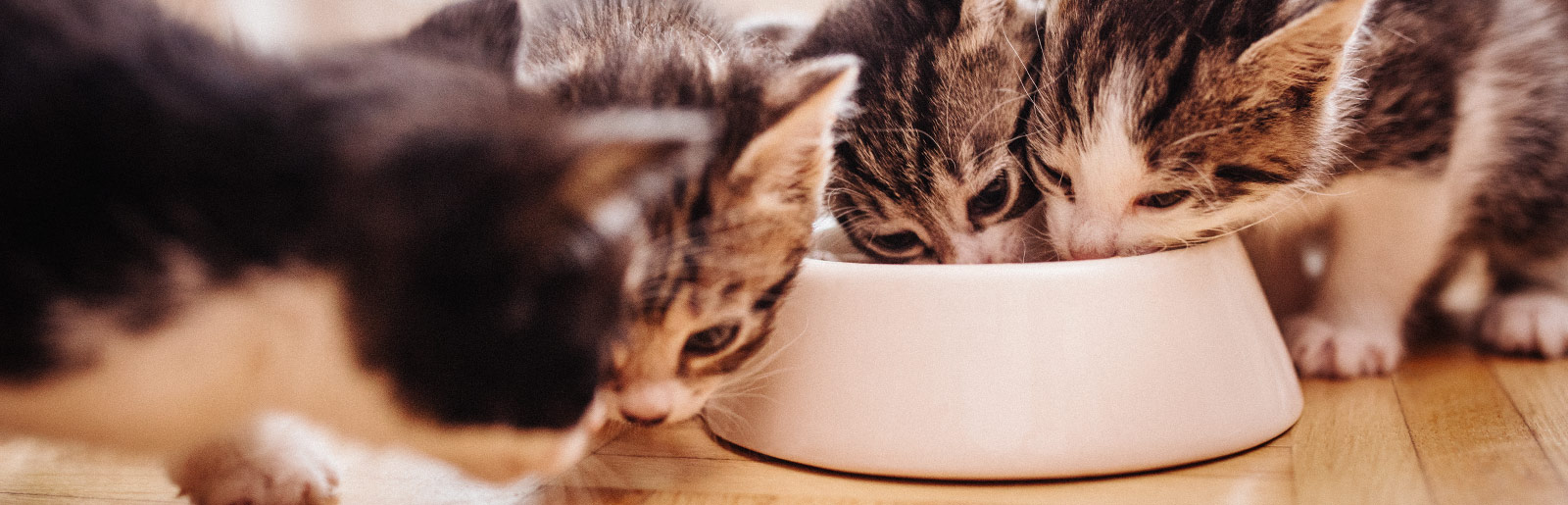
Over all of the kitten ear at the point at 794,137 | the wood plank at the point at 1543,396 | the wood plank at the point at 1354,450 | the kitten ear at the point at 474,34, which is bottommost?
the wood plank at the point at 1543,396

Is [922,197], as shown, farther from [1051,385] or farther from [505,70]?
[505,70]

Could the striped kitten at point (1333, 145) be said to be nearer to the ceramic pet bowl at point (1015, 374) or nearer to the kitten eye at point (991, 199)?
the kitten eye at point (991, 199)

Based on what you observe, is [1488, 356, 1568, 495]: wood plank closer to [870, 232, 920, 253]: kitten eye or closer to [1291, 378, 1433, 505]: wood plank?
[1291, 378, 1433, 505]: wood plank

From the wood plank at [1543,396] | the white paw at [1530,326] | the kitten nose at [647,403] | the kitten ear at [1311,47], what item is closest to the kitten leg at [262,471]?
the kitten nose at [647,403]

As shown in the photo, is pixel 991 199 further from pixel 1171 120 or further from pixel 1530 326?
pixel 1530 326

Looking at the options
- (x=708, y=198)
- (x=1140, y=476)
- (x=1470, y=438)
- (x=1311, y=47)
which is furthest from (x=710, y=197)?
(x=1470, y=438)

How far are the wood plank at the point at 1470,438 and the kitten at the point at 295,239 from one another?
0.70 metres

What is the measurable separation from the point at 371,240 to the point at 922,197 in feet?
2.33

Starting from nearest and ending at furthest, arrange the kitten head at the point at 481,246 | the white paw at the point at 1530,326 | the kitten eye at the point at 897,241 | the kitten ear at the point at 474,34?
the kitten head at the point at 481,246 → the kitten ear at the point at 474,34 → the kitten eye at the point at 897,241 → the white paw at the point at 1530,326

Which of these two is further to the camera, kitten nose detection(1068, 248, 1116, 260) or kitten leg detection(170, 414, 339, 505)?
kitten nose detection(1068, 248, 1116, 260)

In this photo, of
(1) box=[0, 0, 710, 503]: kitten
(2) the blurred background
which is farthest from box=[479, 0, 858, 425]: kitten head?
(2) the blurred background

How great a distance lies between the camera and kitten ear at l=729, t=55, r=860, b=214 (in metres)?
0.80

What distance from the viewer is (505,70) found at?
727 mm

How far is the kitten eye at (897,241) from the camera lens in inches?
47.1
